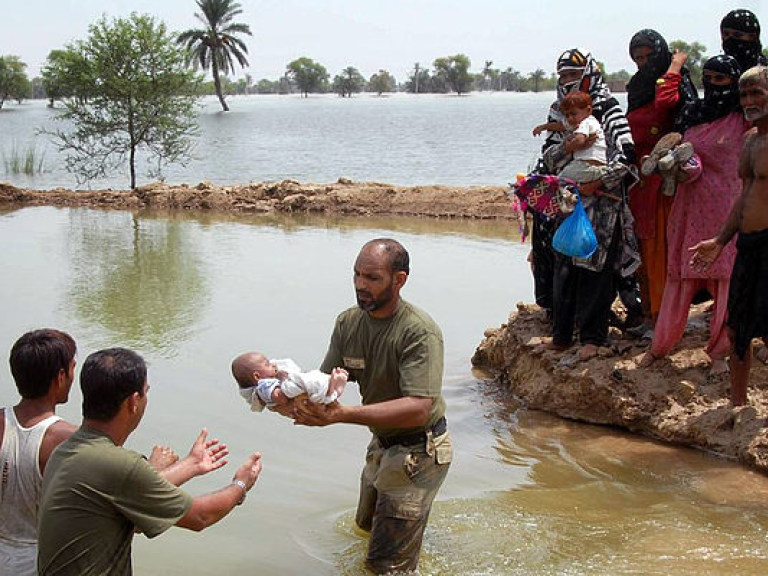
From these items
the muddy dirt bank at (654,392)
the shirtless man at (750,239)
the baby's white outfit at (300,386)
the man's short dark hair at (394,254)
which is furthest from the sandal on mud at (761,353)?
the baby's white outfit at (300,386)

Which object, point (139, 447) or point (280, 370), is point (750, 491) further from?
point (139, 447)

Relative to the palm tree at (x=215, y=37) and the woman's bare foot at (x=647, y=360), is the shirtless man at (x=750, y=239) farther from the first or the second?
the palm tree at (x=215, y=37)

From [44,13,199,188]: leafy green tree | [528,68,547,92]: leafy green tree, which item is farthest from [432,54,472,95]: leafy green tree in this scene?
[44,13,199,188]: leafy green tree

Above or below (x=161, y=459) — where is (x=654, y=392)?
below

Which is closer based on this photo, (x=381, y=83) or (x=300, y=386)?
(x=300, y=386)

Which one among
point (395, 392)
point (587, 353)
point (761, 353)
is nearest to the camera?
point (395, 392)

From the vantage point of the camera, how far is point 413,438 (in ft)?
14.5

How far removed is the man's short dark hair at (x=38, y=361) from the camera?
3.40 metres

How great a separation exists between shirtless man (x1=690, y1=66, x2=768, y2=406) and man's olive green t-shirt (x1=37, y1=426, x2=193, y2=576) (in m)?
3.99

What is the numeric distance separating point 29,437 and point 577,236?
14.0 ft

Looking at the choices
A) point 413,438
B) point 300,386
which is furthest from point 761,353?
point 300,386

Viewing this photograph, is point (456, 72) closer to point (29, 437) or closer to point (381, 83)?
point (381, 83)

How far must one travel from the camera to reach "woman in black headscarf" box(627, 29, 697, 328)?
23.3 ft

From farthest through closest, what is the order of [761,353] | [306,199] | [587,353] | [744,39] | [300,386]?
1. [306,199]
2. [587,353]
3. [761,353]
4. [744,39]
5. [300,386]
